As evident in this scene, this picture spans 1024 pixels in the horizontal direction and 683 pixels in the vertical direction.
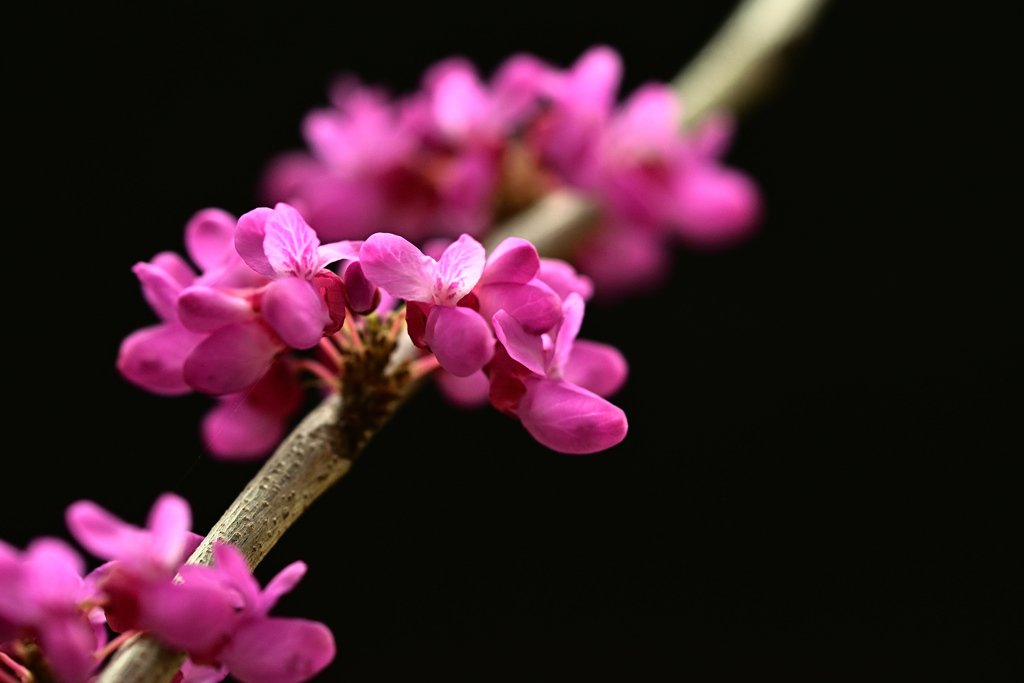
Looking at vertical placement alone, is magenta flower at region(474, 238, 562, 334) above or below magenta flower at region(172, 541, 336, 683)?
above

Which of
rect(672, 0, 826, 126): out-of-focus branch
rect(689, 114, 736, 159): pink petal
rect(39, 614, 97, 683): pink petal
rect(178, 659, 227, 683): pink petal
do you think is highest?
rect(672, 0, 826, 126): out-of-focus branch

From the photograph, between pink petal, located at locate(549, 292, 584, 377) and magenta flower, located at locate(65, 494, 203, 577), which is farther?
pink petal, located at locate(549, 292, 584, 377)

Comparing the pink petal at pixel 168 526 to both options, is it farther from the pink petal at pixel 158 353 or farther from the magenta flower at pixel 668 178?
the magenta flower at pixel 668 178

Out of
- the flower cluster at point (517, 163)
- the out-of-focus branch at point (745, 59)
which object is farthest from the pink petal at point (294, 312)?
the out-of-focus branch at point (745, 59)

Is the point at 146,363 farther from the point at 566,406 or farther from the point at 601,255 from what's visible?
the point at 601,255

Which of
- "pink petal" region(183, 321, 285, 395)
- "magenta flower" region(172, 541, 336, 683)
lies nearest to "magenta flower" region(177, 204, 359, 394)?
"pink petal" region(183, 321, 285, 395)

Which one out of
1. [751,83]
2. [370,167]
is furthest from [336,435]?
[751,83]

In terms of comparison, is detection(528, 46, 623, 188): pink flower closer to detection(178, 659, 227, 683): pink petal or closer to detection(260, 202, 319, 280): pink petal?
detection(260, 202, 319, 280): pink petal
